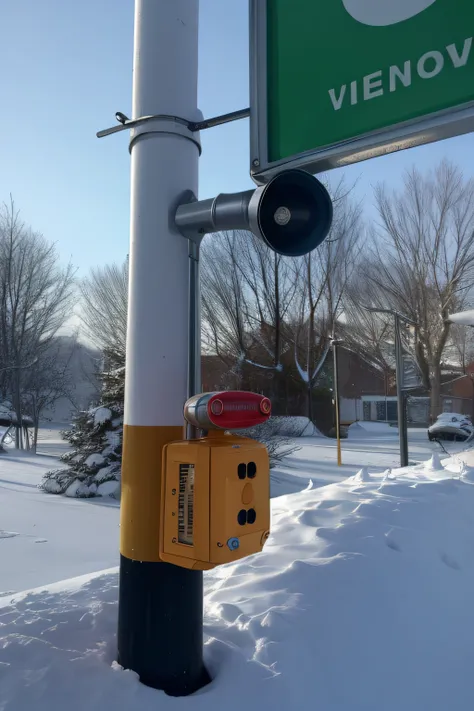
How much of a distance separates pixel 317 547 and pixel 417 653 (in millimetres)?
1088

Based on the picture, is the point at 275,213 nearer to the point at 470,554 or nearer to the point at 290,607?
the point at 290,607

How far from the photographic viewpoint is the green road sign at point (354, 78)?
1896 mm

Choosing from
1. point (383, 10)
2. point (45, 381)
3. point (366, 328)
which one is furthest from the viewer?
point (366, 328)

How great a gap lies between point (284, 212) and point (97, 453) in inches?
337

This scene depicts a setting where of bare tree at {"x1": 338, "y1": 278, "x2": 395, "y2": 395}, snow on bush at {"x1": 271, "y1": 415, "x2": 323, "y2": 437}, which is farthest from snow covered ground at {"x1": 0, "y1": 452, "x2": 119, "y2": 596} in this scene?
bare tree at {"x1": 338, "y1": 278, "x2": 395, "y2": 395}

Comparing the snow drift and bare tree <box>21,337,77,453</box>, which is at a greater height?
bare tree <box>21,337,77,453</box>

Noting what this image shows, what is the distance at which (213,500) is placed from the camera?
2047 millimetres

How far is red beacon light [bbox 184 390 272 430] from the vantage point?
2.09m

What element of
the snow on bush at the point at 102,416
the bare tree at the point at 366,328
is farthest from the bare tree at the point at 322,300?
the snow on bush at the point at 102,416

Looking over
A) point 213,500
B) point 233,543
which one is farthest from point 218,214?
point 233,543

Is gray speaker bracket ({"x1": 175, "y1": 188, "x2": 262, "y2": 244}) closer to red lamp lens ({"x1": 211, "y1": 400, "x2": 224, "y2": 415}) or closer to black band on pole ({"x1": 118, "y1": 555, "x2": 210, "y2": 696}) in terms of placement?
red lamp lens ({"x1": 211, "y1": 400, "x2": 224, "y2": 415})

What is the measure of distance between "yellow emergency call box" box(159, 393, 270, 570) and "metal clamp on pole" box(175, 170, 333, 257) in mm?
663

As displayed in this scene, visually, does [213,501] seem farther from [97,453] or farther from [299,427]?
[299,427]

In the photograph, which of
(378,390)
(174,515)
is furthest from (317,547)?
(378,390)
